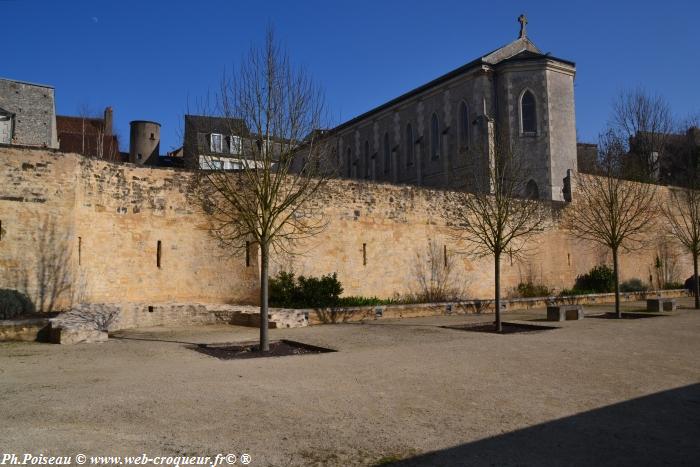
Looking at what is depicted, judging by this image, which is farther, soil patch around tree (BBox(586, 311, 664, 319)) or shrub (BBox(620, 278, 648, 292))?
shrub (BBox(620, 278, 648, 292))

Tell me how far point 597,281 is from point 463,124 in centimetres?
1252

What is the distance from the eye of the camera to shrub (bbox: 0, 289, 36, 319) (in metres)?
10.9

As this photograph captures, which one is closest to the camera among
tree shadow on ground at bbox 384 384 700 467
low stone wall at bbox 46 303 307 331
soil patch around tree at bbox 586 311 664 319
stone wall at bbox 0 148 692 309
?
tree shadow on ground at bbox 384 384 700 467

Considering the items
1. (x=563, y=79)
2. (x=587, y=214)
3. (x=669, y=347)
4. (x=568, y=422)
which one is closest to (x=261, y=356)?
(x=568, y=422)

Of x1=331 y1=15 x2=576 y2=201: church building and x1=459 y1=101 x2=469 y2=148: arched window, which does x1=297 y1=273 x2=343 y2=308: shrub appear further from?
x1=459 y1=101 x2=469 y2=148: arched window

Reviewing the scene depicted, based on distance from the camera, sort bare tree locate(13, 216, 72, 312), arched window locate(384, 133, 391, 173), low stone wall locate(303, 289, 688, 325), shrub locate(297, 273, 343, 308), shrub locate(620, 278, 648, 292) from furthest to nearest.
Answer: arched window locate(384, 133, 391, 173), shrub locate(620, 278, 648, 292), shrub locate(297, 273, 343, 308), low stone wall locate(303, 289, 688, 325), bare tree locate(13, 216, 72, 312)

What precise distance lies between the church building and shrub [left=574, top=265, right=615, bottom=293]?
5461mm

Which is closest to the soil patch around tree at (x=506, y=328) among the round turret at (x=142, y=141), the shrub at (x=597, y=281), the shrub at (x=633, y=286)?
the shrub at (x=597, y=281)

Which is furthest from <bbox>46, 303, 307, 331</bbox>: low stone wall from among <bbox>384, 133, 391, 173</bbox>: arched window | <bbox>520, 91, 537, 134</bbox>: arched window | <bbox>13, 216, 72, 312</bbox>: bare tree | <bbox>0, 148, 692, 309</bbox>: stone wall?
<bbox>384, 133, 391, 173</bbox>: arched window

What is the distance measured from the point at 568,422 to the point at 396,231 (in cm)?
1314

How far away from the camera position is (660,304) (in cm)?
1734

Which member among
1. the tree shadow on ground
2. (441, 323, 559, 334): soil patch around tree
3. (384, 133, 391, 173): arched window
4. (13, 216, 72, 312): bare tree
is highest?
(384, 133, 391, 173): arched window

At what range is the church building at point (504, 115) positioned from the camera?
96.5 ft

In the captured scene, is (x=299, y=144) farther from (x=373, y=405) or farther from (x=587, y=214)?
(x=587, y=214)
